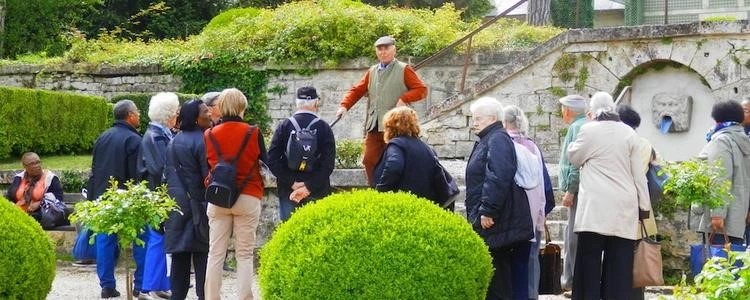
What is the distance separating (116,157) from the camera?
948 centimetres

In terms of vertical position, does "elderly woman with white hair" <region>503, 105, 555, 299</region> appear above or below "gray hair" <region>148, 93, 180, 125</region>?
below

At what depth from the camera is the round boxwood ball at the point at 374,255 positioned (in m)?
6.34

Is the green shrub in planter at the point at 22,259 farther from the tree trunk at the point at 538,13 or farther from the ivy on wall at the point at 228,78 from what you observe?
the tree trunk at the point at 538,13

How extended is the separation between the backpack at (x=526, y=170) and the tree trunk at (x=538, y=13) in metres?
12.7

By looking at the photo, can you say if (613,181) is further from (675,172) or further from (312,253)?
(312,253)

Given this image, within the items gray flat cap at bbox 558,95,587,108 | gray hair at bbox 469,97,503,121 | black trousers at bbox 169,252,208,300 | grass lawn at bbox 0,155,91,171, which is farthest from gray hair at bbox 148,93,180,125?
grass lawn at bbox 0,155,91,171

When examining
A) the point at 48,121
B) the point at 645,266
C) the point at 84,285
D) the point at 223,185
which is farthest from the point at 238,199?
the point at 48,121

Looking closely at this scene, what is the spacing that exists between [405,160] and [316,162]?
3.33ft

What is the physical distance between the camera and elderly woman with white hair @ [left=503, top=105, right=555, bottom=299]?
26.5ft

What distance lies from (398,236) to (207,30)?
14.1 metres

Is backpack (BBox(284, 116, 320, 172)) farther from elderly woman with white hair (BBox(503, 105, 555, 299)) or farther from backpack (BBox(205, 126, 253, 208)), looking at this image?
elderly woman with white hair (BBox(503, 105, 555, 299))

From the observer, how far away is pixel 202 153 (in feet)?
27.5

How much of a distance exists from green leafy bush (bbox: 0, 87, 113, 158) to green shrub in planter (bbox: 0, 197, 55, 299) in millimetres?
6660

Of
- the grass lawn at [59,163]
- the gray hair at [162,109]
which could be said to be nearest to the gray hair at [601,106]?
the gray hair at [162,109]
